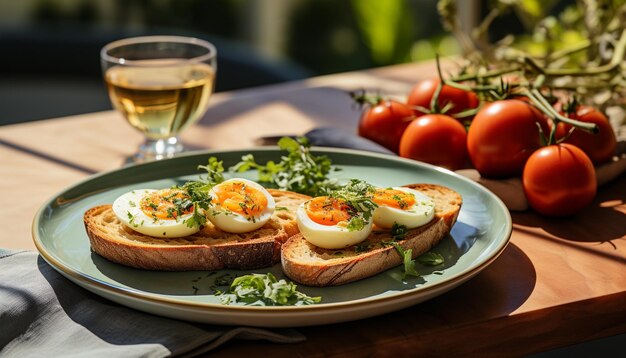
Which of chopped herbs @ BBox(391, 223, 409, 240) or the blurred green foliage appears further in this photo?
the blurred green foliage

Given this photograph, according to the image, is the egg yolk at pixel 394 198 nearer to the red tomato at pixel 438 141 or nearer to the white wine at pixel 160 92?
the red tomato at pixel 438 141

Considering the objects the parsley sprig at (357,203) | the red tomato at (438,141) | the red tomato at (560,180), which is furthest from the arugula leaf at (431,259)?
the red tomato at (438,141)

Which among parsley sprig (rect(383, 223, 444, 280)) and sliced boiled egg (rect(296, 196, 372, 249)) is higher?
sliced boiled egg (rect(296, 196, 372, 249))

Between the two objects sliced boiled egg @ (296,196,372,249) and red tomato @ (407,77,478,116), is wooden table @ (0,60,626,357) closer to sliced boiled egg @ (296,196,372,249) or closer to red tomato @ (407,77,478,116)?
sliced boiled egg @ (296,196,372,249)

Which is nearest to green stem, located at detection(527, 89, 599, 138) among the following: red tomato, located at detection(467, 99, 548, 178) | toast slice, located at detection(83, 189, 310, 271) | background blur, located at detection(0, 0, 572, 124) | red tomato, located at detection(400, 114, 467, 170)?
red tomato, located at detection(467, 99, 548, 178)

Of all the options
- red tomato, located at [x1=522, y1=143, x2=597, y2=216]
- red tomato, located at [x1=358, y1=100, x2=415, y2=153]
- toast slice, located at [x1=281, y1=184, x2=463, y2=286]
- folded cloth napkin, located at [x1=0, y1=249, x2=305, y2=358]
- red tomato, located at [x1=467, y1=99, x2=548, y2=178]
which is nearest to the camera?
folded cloth napkin, located at [x1=0, y1=249, x2=305, y2=358]

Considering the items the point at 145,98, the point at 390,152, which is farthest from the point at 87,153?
the point at 390,152

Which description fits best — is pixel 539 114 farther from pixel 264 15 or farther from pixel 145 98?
pixel 264 15

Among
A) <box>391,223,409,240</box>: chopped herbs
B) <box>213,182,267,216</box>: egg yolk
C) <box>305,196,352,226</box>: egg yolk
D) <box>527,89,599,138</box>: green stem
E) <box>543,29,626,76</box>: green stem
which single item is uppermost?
<box>543,29,626,76</box>: green stem
